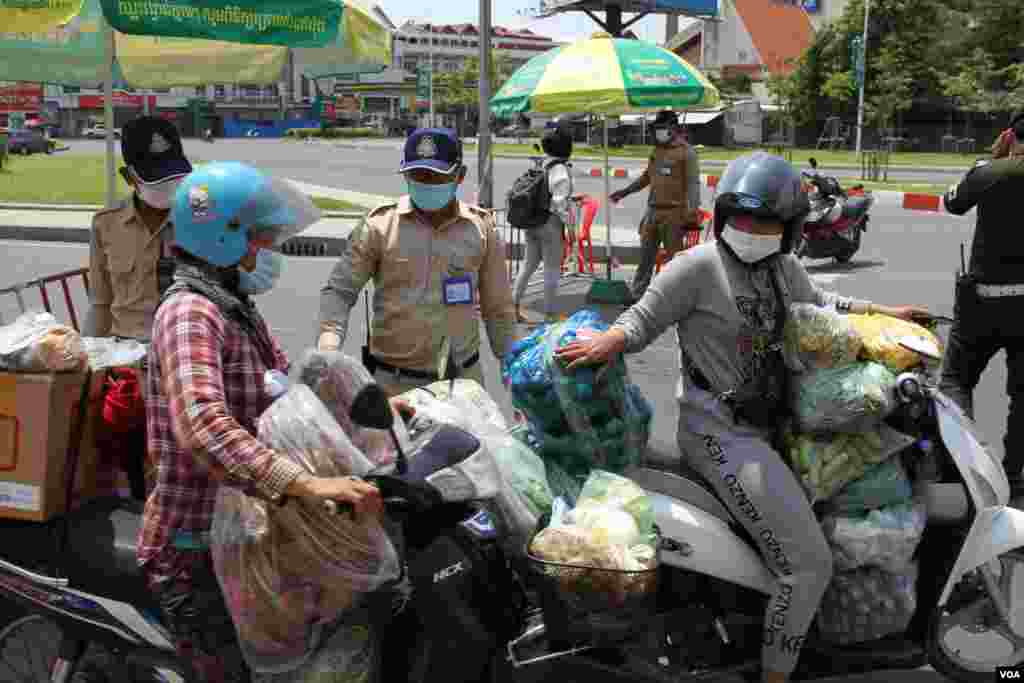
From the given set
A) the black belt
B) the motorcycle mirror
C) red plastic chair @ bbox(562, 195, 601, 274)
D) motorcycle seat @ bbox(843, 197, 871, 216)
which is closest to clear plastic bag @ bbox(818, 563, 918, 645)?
the motorcycle mirror

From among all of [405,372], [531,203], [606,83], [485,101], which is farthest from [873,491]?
[485,101]

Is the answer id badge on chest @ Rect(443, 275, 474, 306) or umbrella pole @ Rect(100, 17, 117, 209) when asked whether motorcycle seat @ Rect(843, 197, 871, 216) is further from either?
id badge on chest @ Rect(443, 275, 474, 306)

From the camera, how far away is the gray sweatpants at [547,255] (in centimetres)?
966

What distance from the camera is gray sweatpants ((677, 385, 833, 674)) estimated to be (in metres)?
2.89

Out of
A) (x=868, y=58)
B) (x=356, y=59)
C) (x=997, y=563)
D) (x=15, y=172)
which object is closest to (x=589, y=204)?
(x=356, y=59)

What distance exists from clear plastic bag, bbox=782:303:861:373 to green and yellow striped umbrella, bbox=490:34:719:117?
5942mm

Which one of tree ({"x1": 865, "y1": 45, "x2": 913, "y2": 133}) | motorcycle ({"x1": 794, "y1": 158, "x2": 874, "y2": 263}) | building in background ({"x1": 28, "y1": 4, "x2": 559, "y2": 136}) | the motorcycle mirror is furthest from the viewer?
building in background ({"x1": 28, "y1": 4, "x2": 559, "y2": 136})

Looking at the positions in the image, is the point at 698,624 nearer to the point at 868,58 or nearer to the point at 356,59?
the point at 356,59

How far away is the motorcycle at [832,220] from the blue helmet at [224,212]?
11.5m

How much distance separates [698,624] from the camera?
9.71 ft

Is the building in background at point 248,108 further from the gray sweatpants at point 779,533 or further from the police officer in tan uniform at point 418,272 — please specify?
the gray sweatpants at point 779,533

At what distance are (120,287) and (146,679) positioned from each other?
1866 millimetres

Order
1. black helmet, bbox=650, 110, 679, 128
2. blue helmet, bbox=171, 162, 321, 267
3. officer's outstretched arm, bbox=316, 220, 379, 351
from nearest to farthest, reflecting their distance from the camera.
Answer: blue helmet, bbox=171, 162, 321, 267 → officer's outstretched arm, bbox=316, 220, 379, 351 → black helmet, bbox=650, 110, 679, 128

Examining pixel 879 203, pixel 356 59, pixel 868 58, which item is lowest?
pixel 879 203
